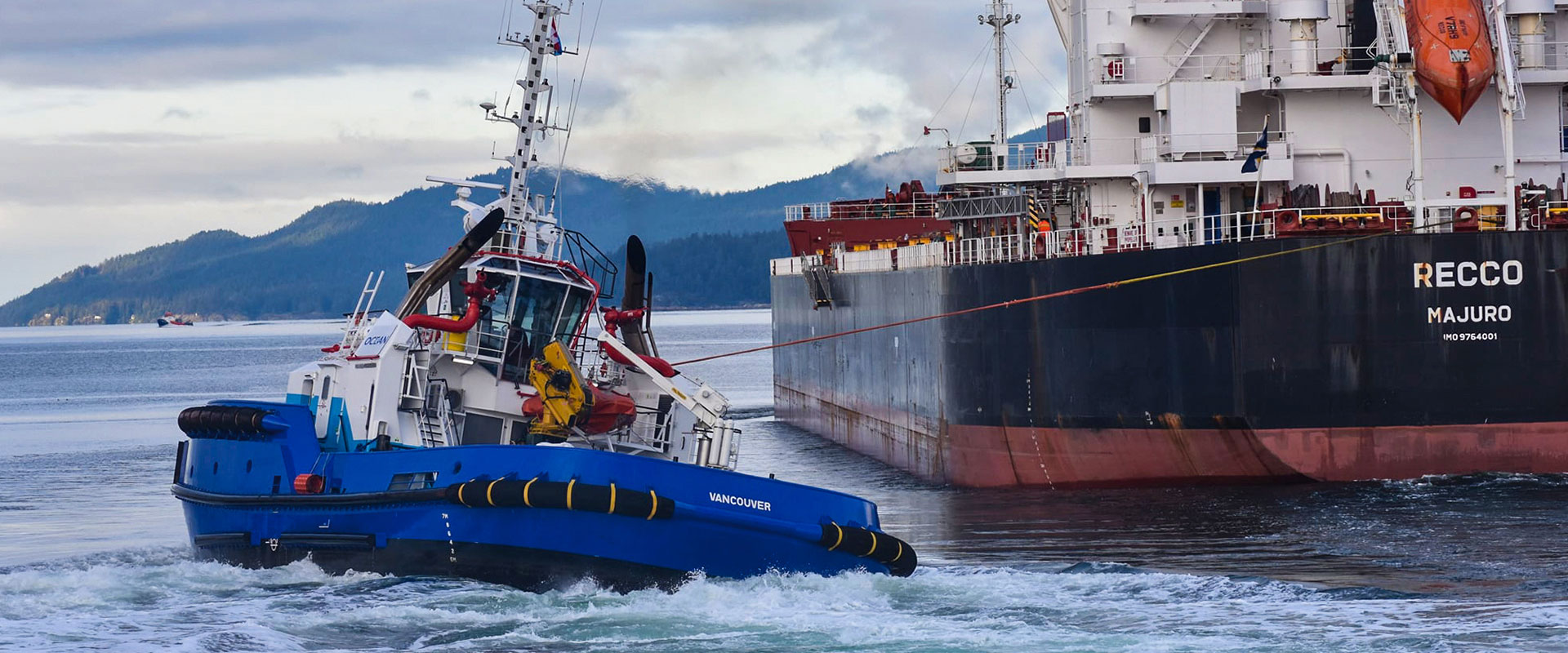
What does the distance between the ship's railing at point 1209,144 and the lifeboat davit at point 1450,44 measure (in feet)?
7.80

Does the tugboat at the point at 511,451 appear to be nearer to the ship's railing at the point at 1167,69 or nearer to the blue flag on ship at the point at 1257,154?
the blue flag on ship at the point at 1257,154

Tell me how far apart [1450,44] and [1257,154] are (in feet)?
9.55

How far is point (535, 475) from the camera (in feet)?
52.0

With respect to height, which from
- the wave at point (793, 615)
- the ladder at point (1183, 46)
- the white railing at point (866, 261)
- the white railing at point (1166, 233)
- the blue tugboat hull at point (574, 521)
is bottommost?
the wave at point (793, 615)

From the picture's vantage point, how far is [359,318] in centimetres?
1969

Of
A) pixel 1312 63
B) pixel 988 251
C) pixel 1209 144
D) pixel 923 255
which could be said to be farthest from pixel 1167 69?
pixel 923 255

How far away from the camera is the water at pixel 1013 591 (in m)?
14.2

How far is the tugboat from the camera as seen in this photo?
52.2 ft

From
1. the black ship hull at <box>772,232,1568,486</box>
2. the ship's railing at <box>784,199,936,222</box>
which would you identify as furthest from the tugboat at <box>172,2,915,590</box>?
the ship's railing at <box>784,199,936,222</box>

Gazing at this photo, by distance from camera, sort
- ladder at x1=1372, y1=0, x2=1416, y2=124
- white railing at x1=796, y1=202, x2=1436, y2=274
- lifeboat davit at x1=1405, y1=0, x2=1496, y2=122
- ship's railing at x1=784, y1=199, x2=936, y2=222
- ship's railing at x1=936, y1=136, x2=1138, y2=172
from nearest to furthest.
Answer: white railing at x1=796, y1=202, x2=1436, y2=274
lifeboat davit at x1=1405, y1=0, x2=1496, y2=122
ladder at x1=1372, y1=0, x2=1416, y2=124
ship's railing at x1=936, y1=136, x2=1138, y2=172
ship's railing at x1=784, y1=199, x2=936, y2=222

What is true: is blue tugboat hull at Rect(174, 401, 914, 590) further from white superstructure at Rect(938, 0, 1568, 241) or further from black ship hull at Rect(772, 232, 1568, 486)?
white superstructure at Rect(938, 0, 1568, 241)

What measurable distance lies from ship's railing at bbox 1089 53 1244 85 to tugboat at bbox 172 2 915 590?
32.5 feet

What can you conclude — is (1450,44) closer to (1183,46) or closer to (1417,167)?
(1417,167)

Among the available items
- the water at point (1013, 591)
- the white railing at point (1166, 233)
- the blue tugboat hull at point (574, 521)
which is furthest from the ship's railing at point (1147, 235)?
the blue tugboat hull at point (574, 521)
